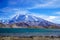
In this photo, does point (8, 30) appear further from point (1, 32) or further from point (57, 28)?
point (57, 28)

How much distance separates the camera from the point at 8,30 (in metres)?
7.32

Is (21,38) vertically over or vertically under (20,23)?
under

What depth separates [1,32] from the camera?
24.3 ft

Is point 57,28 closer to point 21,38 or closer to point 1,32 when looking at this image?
point 21,38

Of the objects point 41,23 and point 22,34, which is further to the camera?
point 22,34

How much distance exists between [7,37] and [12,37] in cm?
16

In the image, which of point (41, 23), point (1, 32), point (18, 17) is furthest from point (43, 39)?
point (1, 32)

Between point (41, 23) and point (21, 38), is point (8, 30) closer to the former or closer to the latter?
point (21, 38)

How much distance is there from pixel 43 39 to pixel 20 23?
93 cm

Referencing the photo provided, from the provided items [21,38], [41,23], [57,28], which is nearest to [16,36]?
[21,38]

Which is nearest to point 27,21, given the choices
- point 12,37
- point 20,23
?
point 20,23

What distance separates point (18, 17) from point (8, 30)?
2.23ft

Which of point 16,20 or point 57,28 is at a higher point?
point 16,20

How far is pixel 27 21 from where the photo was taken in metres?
6.97
